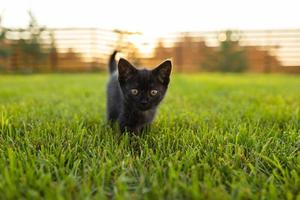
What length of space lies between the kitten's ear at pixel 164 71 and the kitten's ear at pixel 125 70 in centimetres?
19

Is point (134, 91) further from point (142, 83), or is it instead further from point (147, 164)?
point (147, 164)

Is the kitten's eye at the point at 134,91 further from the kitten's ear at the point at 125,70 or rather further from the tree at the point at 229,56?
the tree at the point at 229,56

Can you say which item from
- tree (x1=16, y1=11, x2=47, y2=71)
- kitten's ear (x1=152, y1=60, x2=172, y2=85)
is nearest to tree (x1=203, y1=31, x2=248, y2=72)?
tree (x1=16, y1=11, x2=47, y2=71)

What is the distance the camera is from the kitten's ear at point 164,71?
2.63 meters

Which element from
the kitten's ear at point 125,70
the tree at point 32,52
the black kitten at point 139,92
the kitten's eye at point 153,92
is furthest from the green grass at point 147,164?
the tree at point 32,52

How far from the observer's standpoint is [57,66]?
15367mm

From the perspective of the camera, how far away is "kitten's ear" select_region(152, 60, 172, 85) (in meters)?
2.63

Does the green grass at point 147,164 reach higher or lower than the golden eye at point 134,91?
lower

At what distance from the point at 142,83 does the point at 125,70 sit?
0.19 meters

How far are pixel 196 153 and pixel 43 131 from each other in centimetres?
112

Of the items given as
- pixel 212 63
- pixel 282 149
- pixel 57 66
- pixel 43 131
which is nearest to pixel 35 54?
pixel 57 66

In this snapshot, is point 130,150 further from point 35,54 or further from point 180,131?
point 35,54

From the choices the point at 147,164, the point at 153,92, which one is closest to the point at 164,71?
the point at 153,92

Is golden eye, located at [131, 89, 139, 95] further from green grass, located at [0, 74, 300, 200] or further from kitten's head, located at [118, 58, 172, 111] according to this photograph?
green grass, located at [0, 74, 300, 200]
